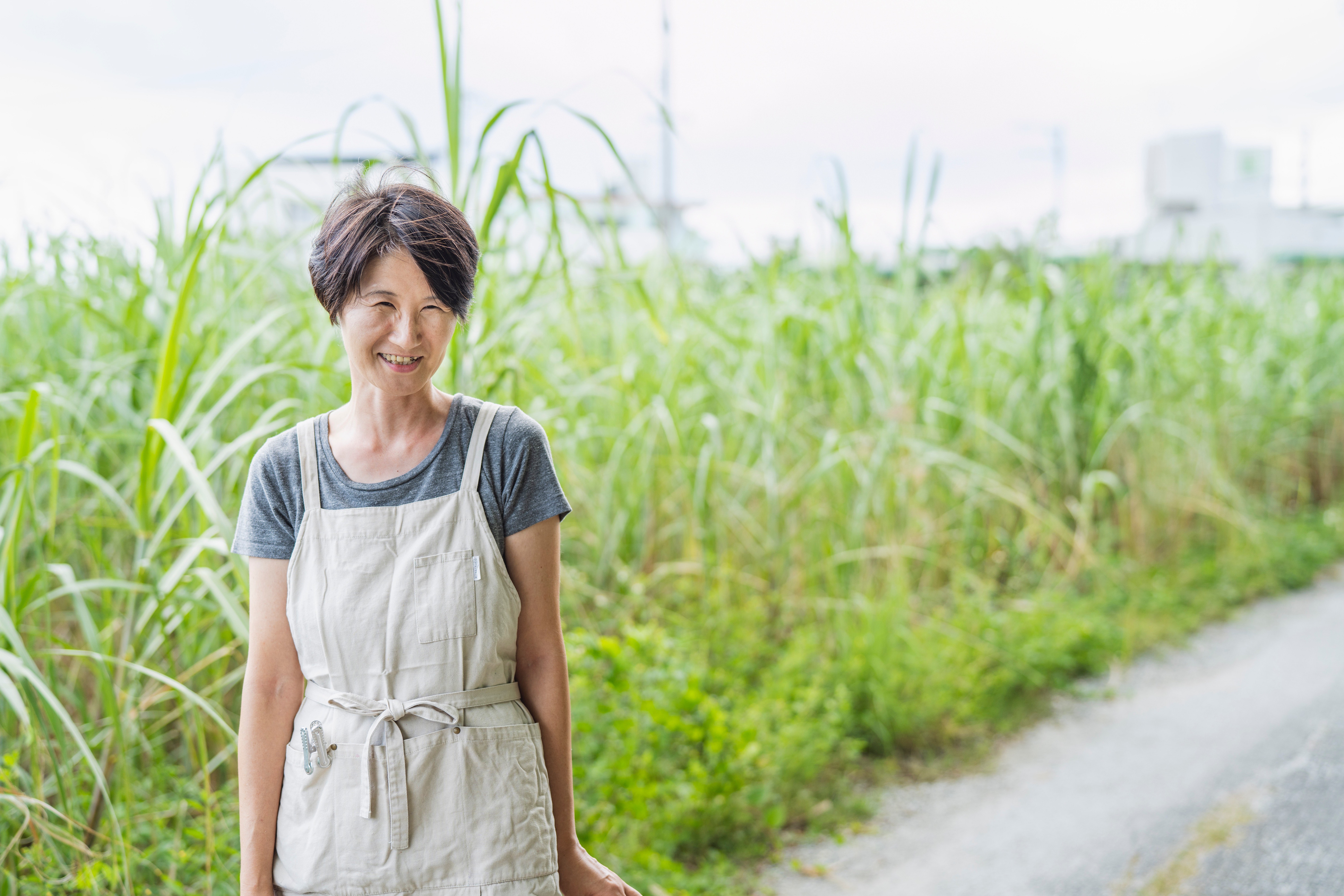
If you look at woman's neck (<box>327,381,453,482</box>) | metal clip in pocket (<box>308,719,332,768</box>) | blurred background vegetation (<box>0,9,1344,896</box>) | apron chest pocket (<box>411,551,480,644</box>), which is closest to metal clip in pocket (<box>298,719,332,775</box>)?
metal clip in pocket (<box>308,719,332,768</box>)

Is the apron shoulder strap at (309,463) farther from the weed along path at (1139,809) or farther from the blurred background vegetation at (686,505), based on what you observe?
the weed along path at (1139,809)

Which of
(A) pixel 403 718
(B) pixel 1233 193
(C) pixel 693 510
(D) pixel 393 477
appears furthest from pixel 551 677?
(B) pixel 1233 193

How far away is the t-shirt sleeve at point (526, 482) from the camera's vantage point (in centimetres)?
91

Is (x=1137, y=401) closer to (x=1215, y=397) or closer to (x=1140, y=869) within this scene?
(x=1215, y=397)

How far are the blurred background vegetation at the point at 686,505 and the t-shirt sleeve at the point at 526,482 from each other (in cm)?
46

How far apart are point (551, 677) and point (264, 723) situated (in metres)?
0.27

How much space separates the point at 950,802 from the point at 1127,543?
204cm

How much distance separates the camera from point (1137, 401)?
12.6ft

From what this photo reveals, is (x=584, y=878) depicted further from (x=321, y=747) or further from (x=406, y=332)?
(x=406, y=332)

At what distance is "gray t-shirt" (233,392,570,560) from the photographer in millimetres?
899

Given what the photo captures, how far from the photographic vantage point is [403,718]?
2.91 feet

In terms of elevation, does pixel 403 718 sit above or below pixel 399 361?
below

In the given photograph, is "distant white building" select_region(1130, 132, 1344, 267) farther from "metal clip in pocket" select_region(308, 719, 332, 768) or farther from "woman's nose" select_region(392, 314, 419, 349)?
"metal clip in pocket" select_region(308, 719, 332, 768)

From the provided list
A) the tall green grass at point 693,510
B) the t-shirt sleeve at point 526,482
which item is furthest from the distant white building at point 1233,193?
the t-shirt sleeve at point 526,482
